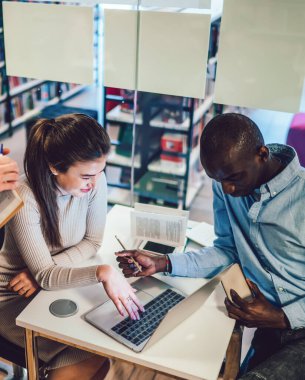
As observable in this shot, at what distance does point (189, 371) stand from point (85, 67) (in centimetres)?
175

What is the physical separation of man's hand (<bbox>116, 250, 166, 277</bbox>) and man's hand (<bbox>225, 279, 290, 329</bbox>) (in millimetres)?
282

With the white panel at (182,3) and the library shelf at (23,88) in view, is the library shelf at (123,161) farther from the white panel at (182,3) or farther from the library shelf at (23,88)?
the library shelf at (23,88)

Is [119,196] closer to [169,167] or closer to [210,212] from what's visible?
[169,167]

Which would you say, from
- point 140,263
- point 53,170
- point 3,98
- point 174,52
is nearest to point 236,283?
point 140,263

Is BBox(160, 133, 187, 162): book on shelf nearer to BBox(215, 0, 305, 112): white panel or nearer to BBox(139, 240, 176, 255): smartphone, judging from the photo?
BBox(215, 0, 305, 112): white panel

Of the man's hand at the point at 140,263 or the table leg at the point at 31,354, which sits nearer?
the table leg at the point at 31,354

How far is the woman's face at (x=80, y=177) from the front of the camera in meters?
1.59

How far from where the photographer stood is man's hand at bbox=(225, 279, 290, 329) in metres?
1.44

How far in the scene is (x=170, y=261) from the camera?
164 cm

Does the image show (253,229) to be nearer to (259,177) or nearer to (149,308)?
(259,177)

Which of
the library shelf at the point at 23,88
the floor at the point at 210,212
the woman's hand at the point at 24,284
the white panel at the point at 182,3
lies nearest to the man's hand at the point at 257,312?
the woman's hand at the point at 24,284

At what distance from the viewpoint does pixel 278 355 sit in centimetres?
142

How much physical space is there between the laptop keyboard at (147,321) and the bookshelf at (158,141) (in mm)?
1985

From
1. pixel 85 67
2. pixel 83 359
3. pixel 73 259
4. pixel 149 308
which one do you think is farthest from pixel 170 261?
pixel 85 67
